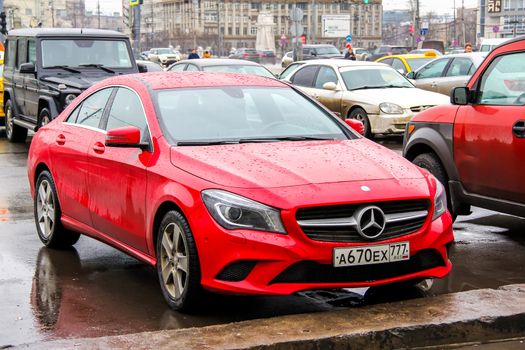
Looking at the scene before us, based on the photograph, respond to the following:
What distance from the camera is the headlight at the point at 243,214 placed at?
5.25m

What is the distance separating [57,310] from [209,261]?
3.89ft

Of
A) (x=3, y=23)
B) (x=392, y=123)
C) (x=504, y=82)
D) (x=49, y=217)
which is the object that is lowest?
(x=392, y=123)

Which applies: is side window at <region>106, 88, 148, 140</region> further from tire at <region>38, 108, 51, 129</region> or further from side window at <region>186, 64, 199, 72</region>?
side window at <region>186, 64, 199, 72</region>

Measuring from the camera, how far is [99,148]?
684 centimetres

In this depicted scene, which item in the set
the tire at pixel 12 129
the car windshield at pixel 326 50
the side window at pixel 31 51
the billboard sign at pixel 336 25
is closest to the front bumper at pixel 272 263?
the side window at pixel 31 51

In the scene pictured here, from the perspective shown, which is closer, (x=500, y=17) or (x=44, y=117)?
(x=44, y=117)

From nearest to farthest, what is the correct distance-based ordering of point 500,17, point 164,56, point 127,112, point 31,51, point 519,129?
point 127,112 < point 519,129 < point 31,51 < point 164,56 < point 500,17

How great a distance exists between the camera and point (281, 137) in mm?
6414

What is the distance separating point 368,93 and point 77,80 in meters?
5.56

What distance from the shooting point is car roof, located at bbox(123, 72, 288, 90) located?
6840mm

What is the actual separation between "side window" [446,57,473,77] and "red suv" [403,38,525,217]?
39.9ft

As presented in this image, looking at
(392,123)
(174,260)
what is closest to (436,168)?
A: (174,260)

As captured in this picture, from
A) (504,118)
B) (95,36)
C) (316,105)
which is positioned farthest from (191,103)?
(95,36)

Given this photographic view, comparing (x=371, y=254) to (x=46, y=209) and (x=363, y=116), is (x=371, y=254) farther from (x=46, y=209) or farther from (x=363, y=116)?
(x=363, y=116)
